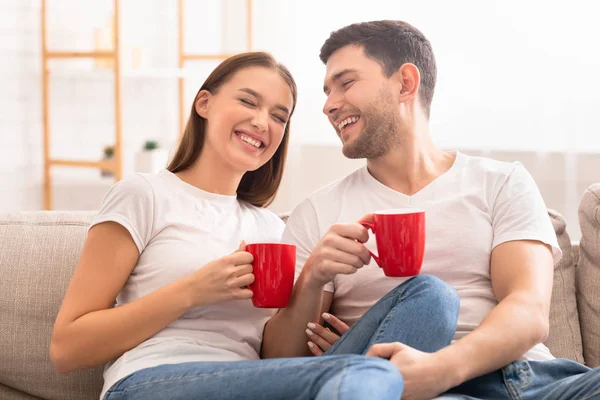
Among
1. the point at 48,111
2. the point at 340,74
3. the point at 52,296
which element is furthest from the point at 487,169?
the point at 48,111

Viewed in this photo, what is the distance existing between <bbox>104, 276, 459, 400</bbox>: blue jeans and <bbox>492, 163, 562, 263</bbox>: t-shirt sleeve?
249 millimetres

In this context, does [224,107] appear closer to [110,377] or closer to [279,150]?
[279,150]

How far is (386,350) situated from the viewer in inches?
53.4

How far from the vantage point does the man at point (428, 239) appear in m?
1.47

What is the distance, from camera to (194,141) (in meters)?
1.84

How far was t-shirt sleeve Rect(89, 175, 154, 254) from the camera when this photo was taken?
1.60 meters

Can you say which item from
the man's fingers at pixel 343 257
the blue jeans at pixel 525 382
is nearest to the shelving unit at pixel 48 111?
the man's fingers at pixel 343 257

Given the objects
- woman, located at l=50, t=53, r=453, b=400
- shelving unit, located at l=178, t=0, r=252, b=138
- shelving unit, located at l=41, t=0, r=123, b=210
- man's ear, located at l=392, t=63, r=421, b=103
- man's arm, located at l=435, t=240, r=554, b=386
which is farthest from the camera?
shelving unit, located at l=178, t=0, r=252, b=138

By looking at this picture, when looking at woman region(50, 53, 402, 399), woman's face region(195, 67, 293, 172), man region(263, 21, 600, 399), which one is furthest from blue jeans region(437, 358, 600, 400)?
woman's face region(195, 67, 293, 172)

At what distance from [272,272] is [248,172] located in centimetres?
50

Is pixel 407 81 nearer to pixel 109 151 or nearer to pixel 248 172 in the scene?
pixel 248 172

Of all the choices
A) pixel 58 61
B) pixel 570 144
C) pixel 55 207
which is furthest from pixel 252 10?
pixel 570 144

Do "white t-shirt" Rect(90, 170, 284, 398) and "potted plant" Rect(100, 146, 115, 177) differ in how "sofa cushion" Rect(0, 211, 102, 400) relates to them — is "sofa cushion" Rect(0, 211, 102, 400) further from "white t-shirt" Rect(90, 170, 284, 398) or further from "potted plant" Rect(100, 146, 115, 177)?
"potted plant" Rect(100, 146, 115, 177)

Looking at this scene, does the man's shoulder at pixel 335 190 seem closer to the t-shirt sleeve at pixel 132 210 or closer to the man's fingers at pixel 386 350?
the t-shirt sleeve at pixel 132 210
